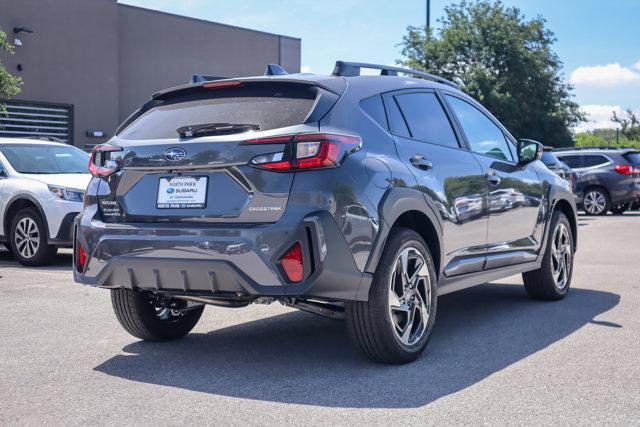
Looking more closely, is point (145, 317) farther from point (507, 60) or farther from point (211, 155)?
point (507, 60)

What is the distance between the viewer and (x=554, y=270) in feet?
25.5

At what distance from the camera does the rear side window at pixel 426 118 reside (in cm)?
582

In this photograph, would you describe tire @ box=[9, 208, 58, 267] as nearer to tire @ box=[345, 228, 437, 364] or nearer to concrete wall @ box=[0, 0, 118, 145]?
tire @ box=[345, 228, 437, 364]

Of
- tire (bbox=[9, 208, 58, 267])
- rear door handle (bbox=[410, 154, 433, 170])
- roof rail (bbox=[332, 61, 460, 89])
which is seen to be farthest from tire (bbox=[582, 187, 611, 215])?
rear door handle (bbox=[410, 154, 433, 170])

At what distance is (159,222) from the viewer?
5.01 metres

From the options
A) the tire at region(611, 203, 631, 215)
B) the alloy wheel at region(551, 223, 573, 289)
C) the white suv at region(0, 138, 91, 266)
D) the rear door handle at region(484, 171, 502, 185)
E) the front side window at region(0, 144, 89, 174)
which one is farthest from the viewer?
the tire at region(611, 203, 631, 215)

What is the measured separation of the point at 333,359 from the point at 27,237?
6.51 meters

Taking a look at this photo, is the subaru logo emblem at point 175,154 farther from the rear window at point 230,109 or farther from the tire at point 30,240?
the tire at point 30,240

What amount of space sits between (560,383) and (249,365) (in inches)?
69.7

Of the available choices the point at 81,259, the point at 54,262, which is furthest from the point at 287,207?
the point at 54,262

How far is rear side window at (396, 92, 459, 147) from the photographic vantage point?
5816mm

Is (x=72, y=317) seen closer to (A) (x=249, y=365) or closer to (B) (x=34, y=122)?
(A) (x=249, y=365)

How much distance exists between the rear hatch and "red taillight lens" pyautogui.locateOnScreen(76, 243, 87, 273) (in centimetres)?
27

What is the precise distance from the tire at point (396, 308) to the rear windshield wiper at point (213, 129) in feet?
3.41
